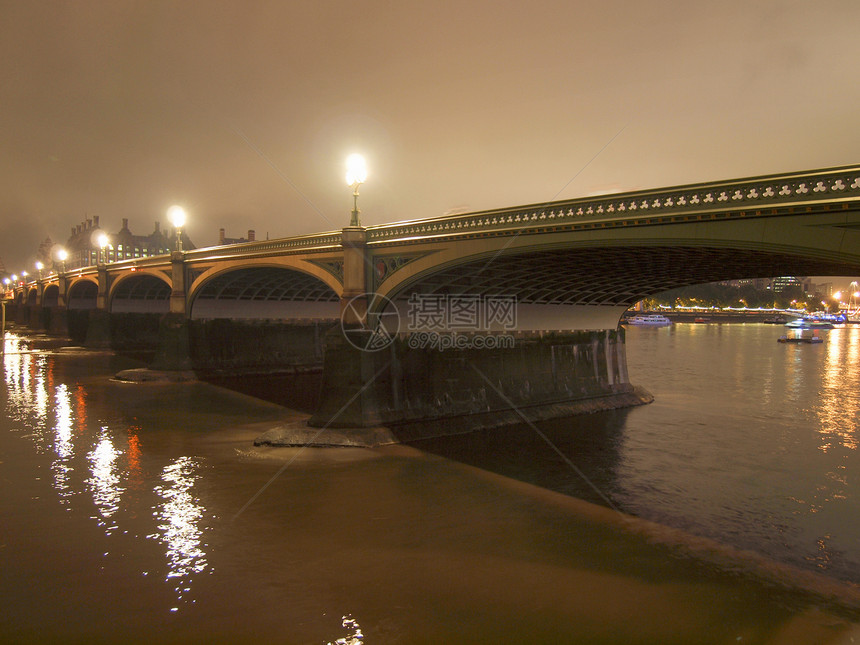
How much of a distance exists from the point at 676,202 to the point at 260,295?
28.6 metres

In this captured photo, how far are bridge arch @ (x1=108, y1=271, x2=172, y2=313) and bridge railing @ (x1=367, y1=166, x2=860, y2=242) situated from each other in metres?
35.3

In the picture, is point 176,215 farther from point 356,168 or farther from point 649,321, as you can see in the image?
point 649,321

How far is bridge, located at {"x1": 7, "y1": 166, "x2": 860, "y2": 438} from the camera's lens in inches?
432

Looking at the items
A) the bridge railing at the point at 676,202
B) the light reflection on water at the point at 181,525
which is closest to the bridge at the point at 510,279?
the bridge railing at the point at 676,202

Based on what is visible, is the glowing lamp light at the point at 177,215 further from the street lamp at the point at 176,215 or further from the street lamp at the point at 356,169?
the street lamp at the point at 356,169

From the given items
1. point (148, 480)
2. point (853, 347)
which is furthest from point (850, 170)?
point (853, 347)

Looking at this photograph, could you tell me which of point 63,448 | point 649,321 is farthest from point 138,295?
point 649,321

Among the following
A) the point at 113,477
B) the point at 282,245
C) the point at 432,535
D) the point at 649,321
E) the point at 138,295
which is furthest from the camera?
the point at 649,321

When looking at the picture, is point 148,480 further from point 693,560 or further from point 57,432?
point 693,560

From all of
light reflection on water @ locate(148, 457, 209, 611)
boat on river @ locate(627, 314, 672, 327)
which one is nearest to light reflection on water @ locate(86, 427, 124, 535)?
light reflection on water @ locate(148, 457, 209, 611)

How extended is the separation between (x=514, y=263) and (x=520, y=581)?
10.1 meters

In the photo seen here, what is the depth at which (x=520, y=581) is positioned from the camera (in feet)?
31.3

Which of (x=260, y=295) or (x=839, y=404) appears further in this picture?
(x=260, y=295)

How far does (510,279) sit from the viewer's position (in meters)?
20.1
